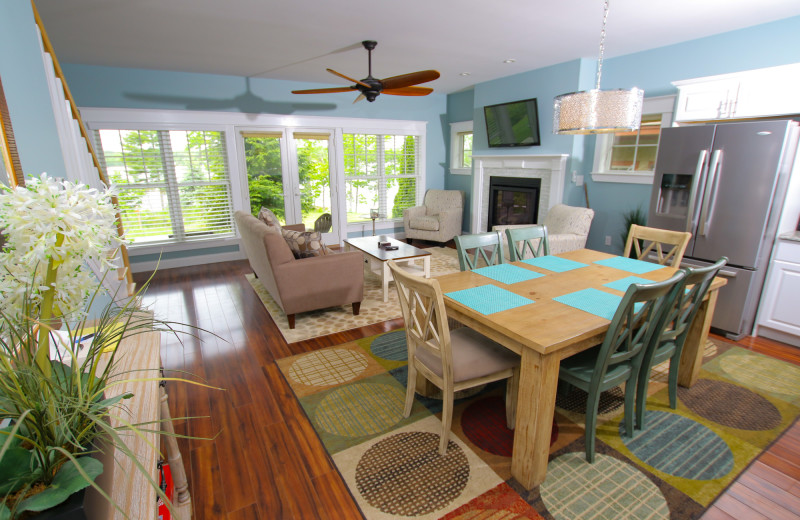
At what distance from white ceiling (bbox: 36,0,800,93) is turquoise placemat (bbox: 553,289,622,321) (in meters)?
2.27

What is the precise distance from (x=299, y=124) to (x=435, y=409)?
5068 mm

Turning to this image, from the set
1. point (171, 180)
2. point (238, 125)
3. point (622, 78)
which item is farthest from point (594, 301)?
point (171, 180)

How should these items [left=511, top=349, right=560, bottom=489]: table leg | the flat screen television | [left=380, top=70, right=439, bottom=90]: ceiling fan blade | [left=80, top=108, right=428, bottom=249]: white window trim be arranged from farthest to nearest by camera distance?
1. the flat screen television
2. [left=80, top=108, right=428, bottom=249]: white window trim
3. [left=380, top=70, right=439, bottom=90]: ceiling fan blade
4. [left=511, top=349, right=560, bottom=489]: table leg

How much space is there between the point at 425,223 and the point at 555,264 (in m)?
3.95

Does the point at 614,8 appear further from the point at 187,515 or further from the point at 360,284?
the point at 187,515

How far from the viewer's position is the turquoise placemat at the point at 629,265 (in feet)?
8.24

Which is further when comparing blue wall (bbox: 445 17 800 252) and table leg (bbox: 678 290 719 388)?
blue wall (bbox: 445 17 800 252)

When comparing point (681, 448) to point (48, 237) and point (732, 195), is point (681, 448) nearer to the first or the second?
point (732, 195)

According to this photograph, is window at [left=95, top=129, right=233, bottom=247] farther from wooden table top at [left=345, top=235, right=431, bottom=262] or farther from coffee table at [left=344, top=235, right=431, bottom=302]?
coffee table at [left=344, top=235, right=431, bottom=302]

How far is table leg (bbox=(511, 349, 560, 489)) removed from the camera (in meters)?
1.64

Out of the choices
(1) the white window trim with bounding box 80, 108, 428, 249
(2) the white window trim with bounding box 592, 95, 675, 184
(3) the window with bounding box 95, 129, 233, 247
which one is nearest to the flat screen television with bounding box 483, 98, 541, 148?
(2) the white window trim with bounding box 592, 95, 675, 184

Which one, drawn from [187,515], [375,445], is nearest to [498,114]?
[375,445]

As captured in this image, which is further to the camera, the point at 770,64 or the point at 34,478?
the point at 770,64

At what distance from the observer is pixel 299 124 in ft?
19.8
